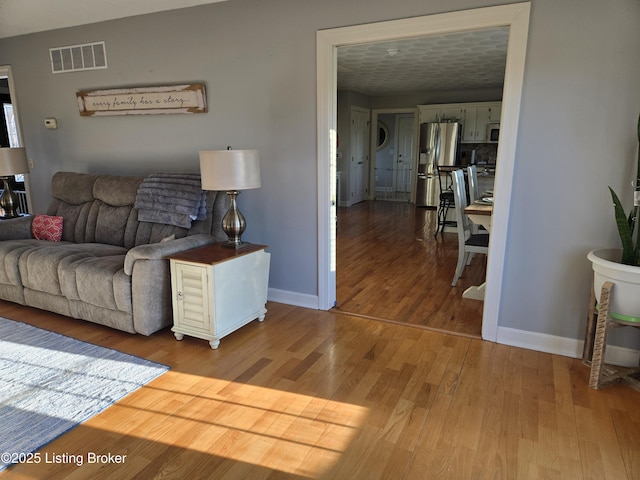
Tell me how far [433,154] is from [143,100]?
5920 millimetres

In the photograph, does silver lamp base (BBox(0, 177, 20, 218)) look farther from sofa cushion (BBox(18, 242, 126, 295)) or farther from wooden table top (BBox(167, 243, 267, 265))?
wooden table top (BBox(167, 243, 267, 265))

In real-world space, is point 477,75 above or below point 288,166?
above

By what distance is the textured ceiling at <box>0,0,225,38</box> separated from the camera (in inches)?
127

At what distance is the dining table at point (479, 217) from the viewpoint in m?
3.30

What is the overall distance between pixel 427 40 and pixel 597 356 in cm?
340

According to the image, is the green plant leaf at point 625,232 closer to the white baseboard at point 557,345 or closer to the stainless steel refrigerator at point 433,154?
the white baseboard at point 557,345

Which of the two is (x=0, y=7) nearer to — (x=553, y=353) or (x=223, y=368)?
(x=223, y=368)

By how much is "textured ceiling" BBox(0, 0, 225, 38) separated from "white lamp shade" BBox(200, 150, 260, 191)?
133 centimetres

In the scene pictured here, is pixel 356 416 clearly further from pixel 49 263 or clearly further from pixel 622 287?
pixel 49 263

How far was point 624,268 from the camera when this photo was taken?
202 centimetres

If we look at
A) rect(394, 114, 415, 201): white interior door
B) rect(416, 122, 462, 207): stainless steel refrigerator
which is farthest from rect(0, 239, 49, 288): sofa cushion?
rect(394, 114, 415, 201): white interior door

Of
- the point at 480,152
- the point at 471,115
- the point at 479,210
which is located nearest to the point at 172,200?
the point at 479,210

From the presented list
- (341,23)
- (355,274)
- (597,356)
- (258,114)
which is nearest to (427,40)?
(341,23)

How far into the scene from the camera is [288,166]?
3.18 m
